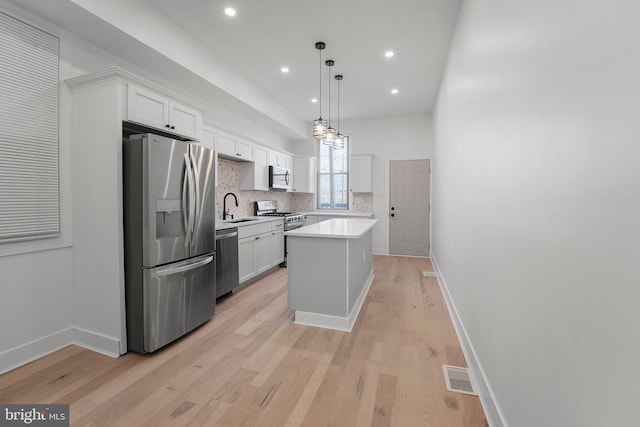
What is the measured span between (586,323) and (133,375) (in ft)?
8.66

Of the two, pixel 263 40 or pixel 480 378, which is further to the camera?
pixel 263 40

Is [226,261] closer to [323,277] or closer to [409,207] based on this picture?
[323,277]

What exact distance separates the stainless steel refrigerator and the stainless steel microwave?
2.70 metres

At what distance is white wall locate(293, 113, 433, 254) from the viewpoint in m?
6.29

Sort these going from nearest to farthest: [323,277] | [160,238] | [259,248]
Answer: [160,238] → [323,277] → [259,248]

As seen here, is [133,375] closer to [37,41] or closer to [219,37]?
[37,41]

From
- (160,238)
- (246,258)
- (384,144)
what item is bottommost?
(246,258)

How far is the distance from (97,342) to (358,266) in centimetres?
256

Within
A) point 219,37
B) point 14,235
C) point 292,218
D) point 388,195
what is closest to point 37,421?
point 14,235

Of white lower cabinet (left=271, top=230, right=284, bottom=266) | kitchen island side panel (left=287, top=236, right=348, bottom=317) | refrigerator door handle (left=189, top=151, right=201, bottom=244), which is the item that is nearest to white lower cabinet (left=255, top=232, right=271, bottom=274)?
white lower cabinet (left=271, top=230, right=284, bottom=266)

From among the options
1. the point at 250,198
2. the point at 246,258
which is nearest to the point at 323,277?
the point at 246,258

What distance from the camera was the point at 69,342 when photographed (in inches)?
100

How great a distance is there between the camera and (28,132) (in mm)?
2270
